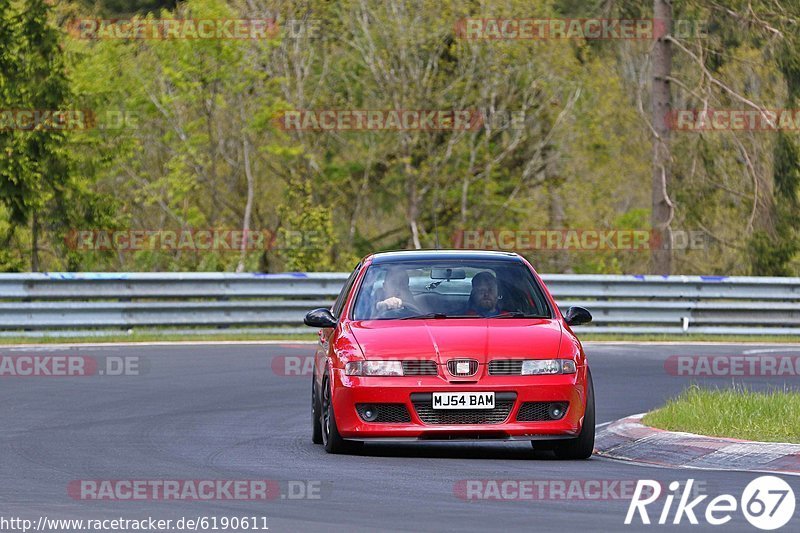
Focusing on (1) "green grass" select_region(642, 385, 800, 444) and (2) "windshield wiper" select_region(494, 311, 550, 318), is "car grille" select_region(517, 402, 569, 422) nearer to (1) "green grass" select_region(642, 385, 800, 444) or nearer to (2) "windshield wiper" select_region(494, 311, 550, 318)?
(2) "windshield wiper" select_region(494, 311, 550, 318)

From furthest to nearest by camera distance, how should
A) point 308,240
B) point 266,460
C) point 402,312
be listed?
point 308,240
point 402,312
point 266,460

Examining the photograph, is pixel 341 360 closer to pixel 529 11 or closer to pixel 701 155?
pixel 701 155

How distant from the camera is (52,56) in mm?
29422

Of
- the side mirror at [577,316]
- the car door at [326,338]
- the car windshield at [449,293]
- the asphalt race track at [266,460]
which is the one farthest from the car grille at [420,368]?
the side mirror at [577,316]

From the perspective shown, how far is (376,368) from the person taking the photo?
36.8 ft

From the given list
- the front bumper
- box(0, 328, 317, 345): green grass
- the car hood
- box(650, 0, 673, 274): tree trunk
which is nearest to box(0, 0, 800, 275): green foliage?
box(650, 0, 673, 274): tree trunk

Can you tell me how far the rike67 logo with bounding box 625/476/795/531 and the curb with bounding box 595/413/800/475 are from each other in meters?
1.04

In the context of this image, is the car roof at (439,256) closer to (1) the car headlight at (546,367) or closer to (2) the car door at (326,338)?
(2) the car door at (326,338)

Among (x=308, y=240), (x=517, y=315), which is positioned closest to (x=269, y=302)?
(x=308, y=240)

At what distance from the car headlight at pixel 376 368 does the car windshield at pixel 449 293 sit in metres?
0.85

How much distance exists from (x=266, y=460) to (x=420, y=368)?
1.20 m

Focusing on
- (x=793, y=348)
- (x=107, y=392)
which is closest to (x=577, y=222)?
(x=793, y=348)

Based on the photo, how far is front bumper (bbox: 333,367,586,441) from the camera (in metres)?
11.1

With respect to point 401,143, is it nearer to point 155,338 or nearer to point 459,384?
point 155,338
